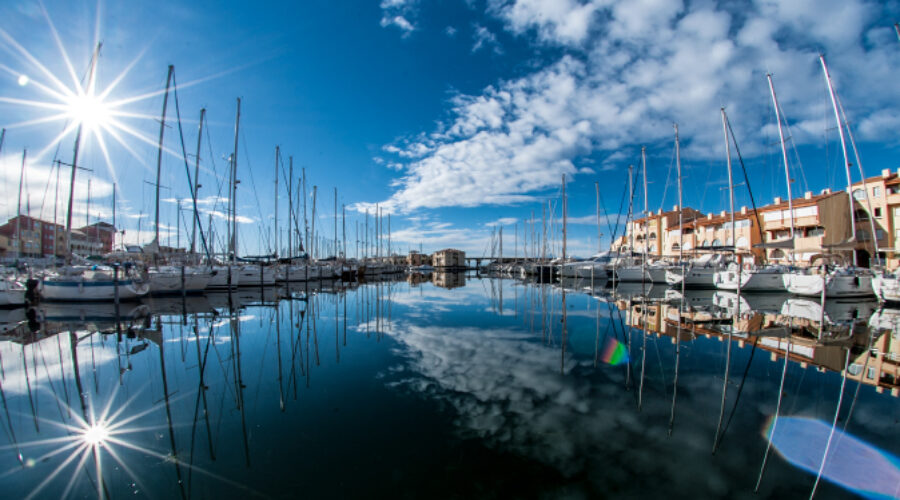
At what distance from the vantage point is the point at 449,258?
12144cm

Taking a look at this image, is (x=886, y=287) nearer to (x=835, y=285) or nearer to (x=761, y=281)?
(x=835, y=285)

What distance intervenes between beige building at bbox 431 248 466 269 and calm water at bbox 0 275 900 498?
10956 cm

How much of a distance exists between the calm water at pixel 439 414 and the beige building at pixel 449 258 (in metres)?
110

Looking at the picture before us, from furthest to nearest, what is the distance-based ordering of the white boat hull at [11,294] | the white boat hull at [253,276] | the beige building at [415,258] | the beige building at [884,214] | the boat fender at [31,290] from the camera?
the beige building at [415,258] < the white boat hull at [253,276] < the beige building at [884,214] < the boat fender at [31,290] < the white boat hull at [11,294]

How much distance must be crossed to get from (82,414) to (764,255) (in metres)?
52.2

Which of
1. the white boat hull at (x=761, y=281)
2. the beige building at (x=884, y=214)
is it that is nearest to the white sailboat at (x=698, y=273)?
the white boat hull at (x=761, y=281)

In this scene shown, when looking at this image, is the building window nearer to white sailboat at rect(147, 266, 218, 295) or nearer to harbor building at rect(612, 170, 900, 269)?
harbor building at rect(612, 170, 900, 269)

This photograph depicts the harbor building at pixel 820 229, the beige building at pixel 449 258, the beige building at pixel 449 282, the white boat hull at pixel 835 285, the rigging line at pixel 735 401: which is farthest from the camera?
the beige building at pixel 449 258

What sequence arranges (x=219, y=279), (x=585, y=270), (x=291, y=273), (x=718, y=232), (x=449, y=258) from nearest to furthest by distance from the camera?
1. (x=219, y=279)
2. (x=291, y=273)
3. (x=585, y=270)
4. (x=718, y=232)
5. (x=449, y=258)

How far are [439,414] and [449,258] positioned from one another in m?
116

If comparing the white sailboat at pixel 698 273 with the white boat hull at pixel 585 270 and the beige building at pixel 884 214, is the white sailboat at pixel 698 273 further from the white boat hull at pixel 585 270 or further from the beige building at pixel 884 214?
the beige building at pixel 884 214

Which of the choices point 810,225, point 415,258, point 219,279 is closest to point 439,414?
point 219,279

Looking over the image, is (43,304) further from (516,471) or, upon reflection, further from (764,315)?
(764,315)

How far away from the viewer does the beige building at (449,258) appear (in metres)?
121
